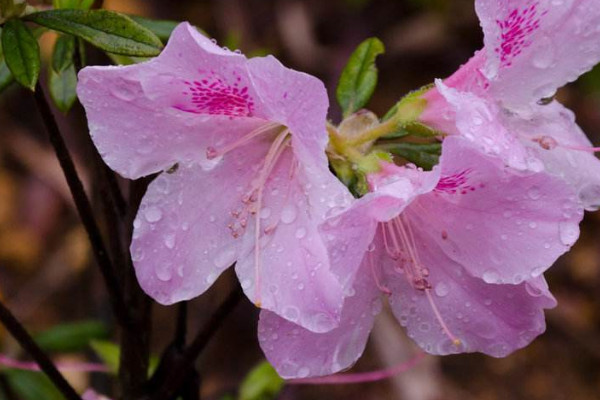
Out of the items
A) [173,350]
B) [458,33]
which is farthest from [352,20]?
[173,350]

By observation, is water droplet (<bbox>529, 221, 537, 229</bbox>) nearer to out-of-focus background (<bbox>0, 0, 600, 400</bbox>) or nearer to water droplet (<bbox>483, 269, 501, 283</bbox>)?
water droplet (<bbox>483, 269, 501, 283</bbox>)

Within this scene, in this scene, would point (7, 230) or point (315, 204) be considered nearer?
point (315, 204)

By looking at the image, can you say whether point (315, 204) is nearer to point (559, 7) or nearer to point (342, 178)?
point (342, 178)

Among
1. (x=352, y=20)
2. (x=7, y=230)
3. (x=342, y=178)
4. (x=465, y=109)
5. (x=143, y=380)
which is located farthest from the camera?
(x=352, y=20)

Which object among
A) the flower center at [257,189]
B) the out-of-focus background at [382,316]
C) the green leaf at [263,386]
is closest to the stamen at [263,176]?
the flower center at [257,189]

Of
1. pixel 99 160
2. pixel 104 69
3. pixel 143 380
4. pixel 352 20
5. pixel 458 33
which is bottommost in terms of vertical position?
pixel 458 33

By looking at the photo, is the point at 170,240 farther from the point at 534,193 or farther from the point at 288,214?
the point at 534,193

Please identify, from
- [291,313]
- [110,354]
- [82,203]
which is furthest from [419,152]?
[110,354]
